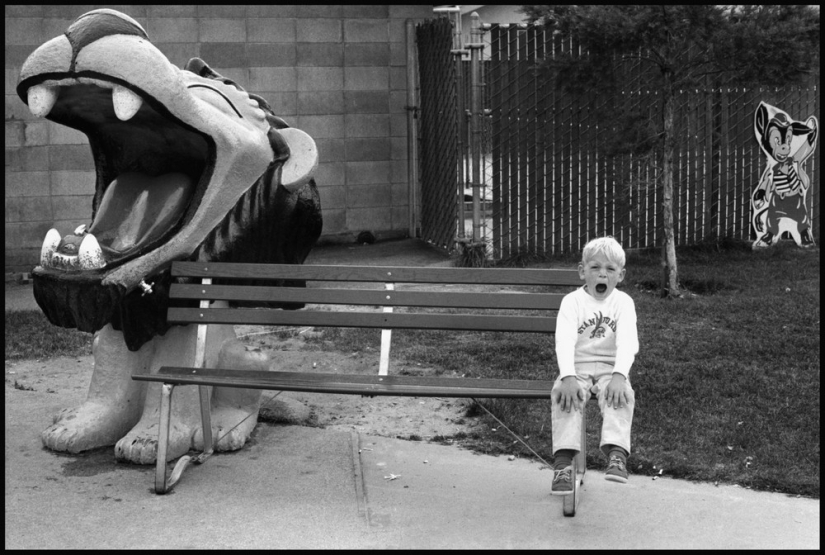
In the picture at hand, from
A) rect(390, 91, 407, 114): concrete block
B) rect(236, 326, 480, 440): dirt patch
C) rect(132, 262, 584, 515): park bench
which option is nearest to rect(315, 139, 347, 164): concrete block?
rect(390, 91, 407, 114): concrete block

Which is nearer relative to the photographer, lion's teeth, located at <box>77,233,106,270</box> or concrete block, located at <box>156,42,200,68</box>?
lion's teeth, located at <box>77,233,106,270</box>

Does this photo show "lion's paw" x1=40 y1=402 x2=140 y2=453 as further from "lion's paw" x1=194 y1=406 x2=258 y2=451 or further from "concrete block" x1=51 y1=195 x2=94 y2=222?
"concrete block" x1=51 y1=195 x2=94 y2=222

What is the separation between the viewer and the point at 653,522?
3855mm

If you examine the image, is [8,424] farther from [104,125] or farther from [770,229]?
[770,229]

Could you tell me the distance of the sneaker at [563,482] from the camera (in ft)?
12.0

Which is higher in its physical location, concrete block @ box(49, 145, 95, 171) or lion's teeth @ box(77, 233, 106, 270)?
concrete block @ box(49, 145, 95, 171)

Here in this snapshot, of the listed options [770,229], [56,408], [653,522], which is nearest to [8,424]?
[56,408]

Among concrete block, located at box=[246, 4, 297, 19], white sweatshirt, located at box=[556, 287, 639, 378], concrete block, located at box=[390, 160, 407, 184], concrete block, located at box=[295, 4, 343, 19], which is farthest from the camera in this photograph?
concrete block, located at box=[390, 160, 407, 184]

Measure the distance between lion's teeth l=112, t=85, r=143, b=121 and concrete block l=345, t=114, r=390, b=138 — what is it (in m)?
6.86

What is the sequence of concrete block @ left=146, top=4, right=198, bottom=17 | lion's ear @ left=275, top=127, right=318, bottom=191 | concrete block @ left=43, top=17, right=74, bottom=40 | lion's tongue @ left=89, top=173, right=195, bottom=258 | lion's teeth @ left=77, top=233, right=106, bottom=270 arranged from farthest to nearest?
1. concrete block @ left=146, top=4, right=198, bottom=17
2. concrete block @ left=43, top=17, right=74, bottom=40
3. lion's ear @ left=275, top=127, right=318, bottom=191
4. lion's tongue @ left=89, top=173, right=195, bottom=258
5. lion's teeth @ left=77, top=233, right=106, bottom=270

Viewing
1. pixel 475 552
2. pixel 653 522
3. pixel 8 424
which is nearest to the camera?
pixel 475 552

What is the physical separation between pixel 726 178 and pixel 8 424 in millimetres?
7769

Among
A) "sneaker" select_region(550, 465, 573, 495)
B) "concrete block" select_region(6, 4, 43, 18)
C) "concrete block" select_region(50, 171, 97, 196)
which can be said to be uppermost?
"concrete block" select_region(6, 4, 43, 18)

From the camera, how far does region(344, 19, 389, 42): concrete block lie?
1081 centimetres
